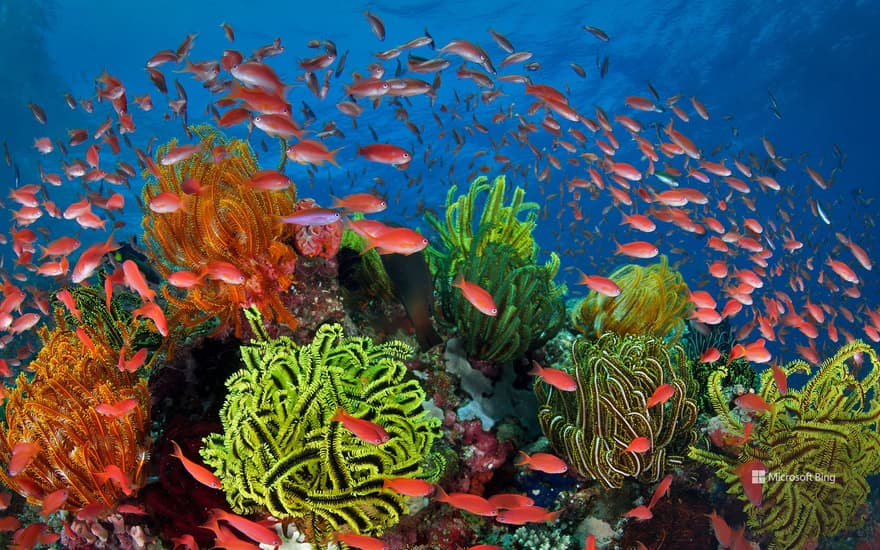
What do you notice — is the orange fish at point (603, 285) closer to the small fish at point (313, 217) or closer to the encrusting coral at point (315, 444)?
the encrusting coral at point (315, 444)

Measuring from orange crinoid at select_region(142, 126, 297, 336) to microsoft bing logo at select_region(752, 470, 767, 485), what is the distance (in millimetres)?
4587

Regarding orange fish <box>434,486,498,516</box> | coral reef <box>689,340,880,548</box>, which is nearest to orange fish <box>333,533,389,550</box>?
orange fish <box>434,486,498,516</box>

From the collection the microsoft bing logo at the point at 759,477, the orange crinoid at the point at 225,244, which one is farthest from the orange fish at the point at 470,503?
the microsoft bing logo at the point at 759,477

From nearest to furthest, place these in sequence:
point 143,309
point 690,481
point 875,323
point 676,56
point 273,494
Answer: point 273,494
point 143,309
point 690,481
point 875,323
point 676,56

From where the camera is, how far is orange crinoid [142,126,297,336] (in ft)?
14.9

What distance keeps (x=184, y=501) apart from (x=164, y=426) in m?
0.92

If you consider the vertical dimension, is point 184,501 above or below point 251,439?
below

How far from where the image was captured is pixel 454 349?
5.15 m

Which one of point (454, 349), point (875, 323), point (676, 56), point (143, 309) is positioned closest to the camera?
point (143, 309)

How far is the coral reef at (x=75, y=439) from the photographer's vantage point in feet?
12.8

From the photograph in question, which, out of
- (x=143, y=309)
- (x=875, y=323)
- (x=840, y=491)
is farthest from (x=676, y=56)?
(x=143, y=309)

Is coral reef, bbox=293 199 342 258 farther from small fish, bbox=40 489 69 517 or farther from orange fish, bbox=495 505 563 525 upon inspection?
orange fish, bbox=495 505 563 525

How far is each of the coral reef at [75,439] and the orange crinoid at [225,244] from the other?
95cm

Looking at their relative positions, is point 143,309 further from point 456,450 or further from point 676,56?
point 676,56
